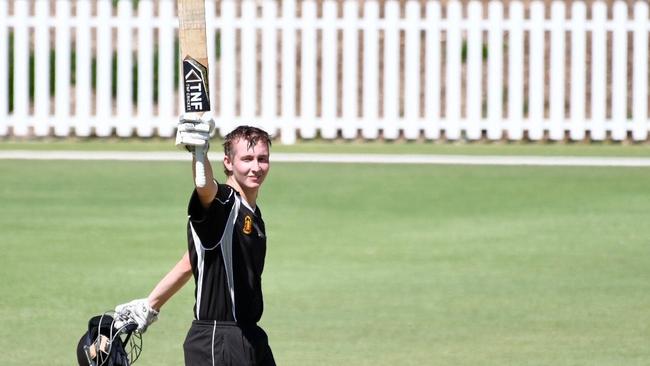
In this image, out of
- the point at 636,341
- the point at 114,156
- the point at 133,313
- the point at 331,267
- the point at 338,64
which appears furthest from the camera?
the point at 338,64

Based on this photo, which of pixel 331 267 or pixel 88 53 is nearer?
pixel 331 267

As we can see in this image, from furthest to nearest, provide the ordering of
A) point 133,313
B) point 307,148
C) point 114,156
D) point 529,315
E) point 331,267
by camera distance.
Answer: point 307,148 → point 114,156 → point 331,267 → point 529,315 → point 133,313

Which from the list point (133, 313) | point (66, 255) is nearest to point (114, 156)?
point (66, 255)

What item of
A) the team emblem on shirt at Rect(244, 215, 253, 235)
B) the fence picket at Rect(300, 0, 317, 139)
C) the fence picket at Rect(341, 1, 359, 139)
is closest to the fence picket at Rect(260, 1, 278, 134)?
the fence picket at Rect(300, 0, 317, 139)

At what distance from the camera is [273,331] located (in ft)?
28.8

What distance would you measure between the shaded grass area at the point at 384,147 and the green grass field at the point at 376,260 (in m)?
1.64

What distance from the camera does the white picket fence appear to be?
1859 centimetres

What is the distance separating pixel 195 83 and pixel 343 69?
43.1ft

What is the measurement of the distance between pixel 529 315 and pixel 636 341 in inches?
33.6

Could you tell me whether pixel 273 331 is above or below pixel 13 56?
below

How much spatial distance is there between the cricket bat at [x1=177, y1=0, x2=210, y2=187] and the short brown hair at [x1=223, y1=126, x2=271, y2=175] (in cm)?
Answer: 22

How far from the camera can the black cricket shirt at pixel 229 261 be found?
5.75m

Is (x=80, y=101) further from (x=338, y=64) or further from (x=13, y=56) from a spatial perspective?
(x=338, y=64)

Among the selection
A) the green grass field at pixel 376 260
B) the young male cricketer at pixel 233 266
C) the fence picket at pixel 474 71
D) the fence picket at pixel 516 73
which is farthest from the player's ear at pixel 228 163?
the fence picket at pixel 516 73
